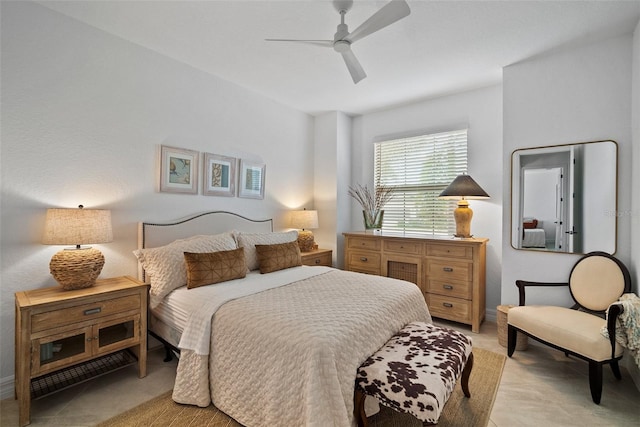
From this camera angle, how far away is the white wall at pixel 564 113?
2.45 metres

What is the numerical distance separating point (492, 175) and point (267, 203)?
2761 millimetres

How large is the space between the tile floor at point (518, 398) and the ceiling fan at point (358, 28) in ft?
8.28

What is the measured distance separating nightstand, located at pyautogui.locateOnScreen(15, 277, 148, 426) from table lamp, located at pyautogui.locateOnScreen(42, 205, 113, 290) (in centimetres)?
10

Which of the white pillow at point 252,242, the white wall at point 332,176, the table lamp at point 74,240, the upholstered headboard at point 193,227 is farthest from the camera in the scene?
the white wall at point 332,176

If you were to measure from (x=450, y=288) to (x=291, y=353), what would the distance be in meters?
2.33

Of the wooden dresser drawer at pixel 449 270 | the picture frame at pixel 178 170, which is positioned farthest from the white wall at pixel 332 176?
A: the picture frame at pixel 178 170

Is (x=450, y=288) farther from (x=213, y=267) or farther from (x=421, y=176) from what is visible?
(x=213, y=267)

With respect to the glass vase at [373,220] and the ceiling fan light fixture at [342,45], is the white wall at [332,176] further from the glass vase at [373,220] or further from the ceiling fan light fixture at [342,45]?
the ceiling fan light fixture at [342,45]

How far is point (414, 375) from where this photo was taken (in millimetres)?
1484

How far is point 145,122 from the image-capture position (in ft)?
8.86

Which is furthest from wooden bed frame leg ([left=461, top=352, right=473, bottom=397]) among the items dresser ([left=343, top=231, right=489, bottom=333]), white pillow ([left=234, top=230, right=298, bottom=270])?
white pillow ([left=234, top=230, right=298, bottom=270])

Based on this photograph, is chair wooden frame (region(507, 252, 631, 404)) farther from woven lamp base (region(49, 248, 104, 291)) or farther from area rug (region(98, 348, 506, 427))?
woven lamp base (region(49, 248, 104, 291))

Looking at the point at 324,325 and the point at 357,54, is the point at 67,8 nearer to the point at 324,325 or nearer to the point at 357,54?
the point at 357,54

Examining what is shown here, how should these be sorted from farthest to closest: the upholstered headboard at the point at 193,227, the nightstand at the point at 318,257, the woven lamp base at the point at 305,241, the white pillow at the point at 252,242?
the woven lamp base at the point at 305,241 → the nightstand at the point at 318,257 → the white pillow at the point at 252,242 → the upholstered headboard at the point at 193,227
